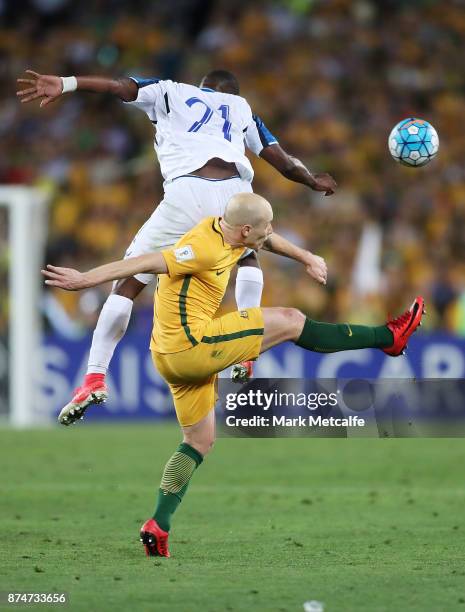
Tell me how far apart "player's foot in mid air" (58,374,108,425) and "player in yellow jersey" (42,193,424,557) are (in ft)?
2.13

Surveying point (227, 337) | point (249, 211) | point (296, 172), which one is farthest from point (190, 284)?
point (296, 172)

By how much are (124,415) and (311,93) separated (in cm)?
642

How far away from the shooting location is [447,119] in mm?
19812

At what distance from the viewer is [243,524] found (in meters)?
9.26

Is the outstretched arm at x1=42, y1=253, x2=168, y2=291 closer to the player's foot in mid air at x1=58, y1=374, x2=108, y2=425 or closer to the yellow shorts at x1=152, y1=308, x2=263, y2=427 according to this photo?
the yellow shorts at x1=152, y1=308, x2=263, y2=427

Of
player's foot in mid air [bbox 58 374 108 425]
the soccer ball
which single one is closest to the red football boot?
player's foot in mid air [bbox 58 374 108 425]

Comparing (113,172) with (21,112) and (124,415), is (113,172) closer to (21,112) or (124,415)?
(21,112)

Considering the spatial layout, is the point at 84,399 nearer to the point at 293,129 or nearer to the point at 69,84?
the point at 69,84

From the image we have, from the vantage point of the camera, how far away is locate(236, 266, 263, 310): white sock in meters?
8.68

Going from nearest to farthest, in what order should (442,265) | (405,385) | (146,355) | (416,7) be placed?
(405,385) < (146,355) < (442,265) < (416,7)

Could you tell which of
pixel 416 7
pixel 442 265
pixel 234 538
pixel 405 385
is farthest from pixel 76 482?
pixel 416 7

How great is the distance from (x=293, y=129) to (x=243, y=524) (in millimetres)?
11438

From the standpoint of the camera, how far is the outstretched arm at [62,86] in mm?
7500

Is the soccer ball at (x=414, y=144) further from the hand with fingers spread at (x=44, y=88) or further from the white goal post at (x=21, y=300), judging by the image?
the white goal post at (x=21, y=300)
